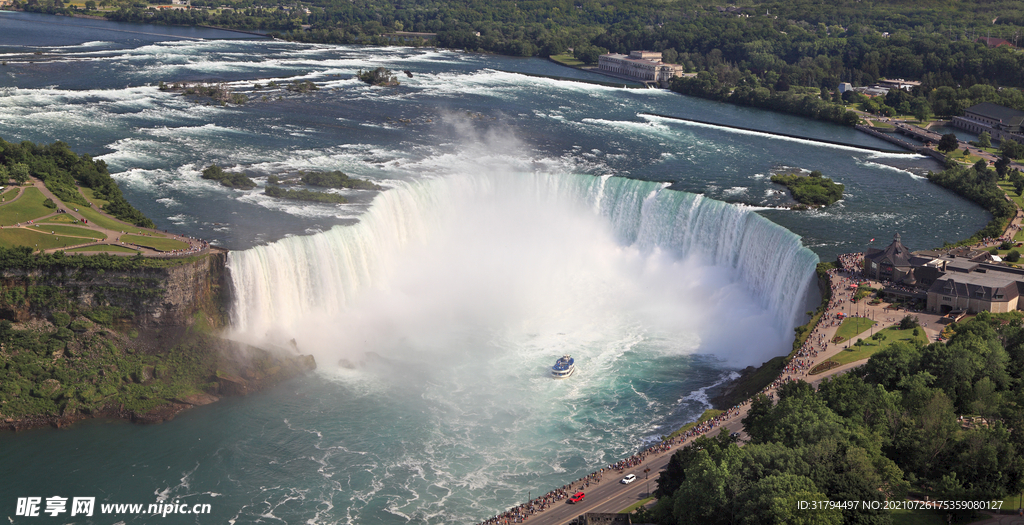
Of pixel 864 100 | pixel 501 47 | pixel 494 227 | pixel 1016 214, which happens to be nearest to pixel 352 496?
pixel 494 227

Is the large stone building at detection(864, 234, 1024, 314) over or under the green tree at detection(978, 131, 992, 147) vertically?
under

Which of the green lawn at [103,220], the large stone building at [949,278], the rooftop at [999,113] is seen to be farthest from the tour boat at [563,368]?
the rooftop at [999,113]

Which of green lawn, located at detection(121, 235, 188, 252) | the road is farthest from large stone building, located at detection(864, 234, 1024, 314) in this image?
green lawn, located at detection(121, 235, 188, 252)

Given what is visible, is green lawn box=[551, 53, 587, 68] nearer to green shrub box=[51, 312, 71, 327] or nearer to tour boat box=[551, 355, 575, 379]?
tour boat box=[551, 355, 575, 379]

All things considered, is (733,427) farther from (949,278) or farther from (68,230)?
(68,230)

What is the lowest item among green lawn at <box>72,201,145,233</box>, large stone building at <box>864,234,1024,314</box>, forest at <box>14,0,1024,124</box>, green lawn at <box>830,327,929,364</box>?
green lawn at <box>830,327,929,364</box>

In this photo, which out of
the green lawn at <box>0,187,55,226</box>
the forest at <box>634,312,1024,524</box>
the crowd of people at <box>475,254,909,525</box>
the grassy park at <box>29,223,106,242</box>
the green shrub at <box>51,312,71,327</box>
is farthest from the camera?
Answer: the green lawn at <box>0,187,55,226</box>

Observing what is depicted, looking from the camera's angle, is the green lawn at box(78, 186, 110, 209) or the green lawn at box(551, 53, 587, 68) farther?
the green lawn at box(551, 53, 587, 68)

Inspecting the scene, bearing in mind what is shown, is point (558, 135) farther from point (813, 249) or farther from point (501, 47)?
point (501, 47)
